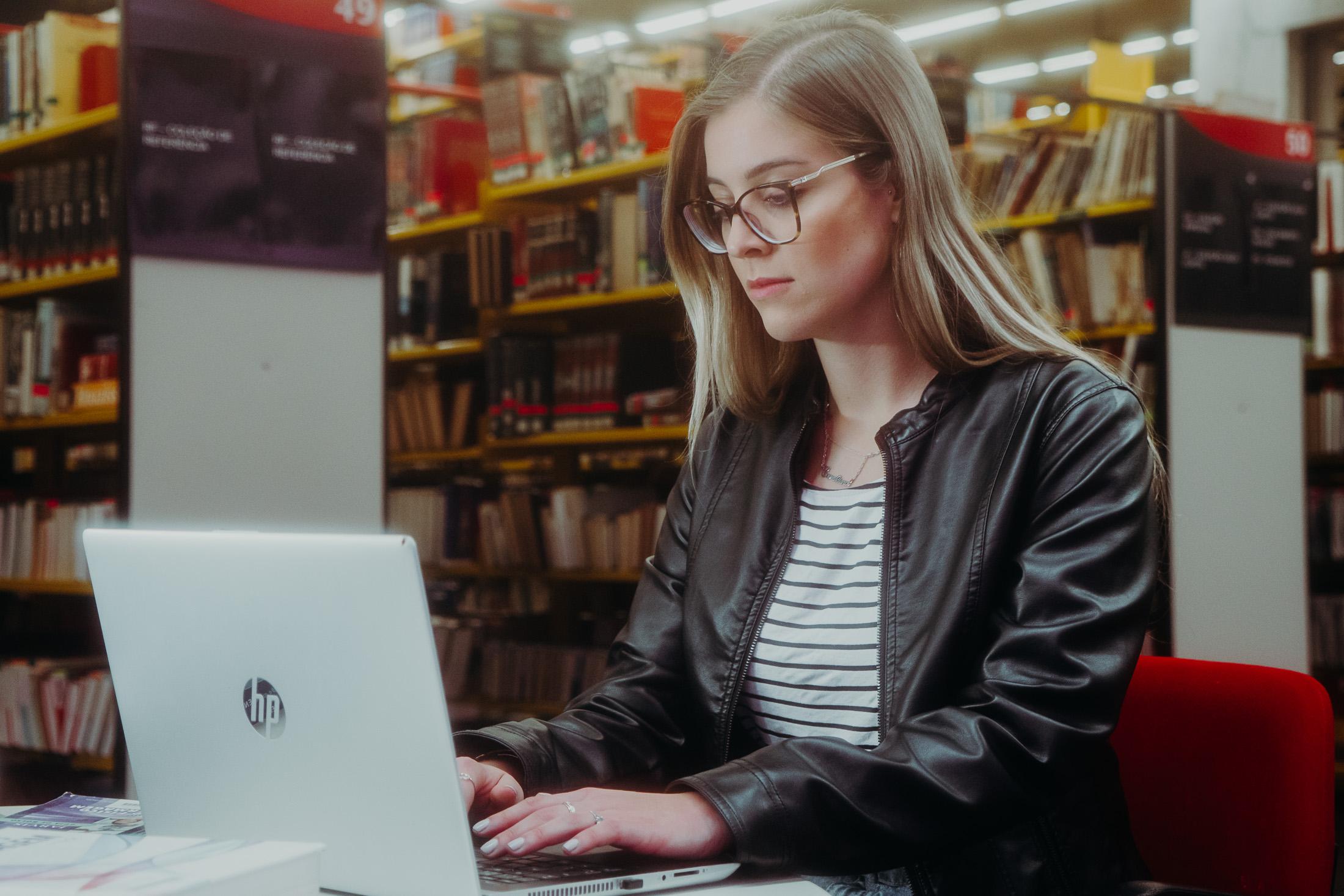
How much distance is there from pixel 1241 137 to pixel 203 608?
3.85 meters

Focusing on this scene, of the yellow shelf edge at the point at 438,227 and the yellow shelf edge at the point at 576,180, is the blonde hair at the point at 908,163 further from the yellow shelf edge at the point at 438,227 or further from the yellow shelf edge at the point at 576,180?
the yellow shelf edge at the point at 438,227

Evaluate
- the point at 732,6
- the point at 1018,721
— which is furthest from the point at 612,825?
the point at 732,6

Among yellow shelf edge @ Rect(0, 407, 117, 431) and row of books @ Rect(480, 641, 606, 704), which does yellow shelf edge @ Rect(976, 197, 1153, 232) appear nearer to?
row of books @ Rect(480, 641, 606, 704)

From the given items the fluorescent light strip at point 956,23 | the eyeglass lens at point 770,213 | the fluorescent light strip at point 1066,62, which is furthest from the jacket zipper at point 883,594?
the fluorescent light strip at point 1066,62

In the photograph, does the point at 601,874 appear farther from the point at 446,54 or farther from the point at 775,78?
the point at 446,54

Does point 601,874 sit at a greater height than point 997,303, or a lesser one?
lesser

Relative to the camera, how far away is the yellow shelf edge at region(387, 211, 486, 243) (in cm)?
466

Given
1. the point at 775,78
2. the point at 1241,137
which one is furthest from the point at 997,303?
the point at 1241,137

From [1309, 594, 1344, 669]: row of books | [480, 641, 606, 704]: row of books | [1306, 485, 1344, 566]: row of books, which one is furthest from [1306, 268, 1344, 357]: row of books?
[480, 641, 606, 704]: row of books

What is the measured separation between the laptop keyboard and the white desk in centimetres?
5

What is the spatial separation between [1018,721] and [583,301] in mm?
3305

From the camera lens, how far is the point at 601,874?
0.93 metres

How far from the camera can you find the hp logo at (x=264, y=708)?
88 cm

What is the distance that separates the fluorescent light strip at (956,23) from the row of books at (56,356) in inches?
246
